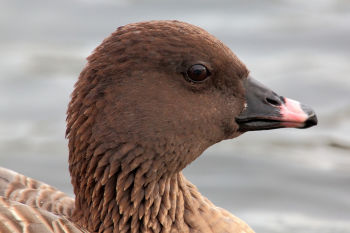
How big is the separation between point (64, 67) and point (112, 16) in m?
1.24

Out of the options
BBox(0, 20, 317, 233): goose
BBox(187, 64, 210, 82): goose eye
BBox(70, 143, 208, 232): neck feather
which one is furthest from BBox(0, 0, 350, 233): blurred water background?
BBox(187, 64, 210, 82): goose eye

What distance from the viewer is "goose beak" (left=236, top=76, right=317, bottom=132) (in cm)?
615

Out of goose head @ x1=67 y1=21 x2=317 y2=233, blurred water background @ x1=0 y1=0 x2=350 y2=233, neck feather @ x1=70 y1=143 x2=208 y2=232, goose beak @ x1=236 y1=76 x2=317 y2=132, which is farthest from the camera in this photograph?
blurred water background @ x1=0 y1=0 x2=350 y2=233

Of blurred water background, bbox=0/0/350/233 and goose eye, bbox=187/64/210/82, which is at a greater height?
blurred water background, bbox=0/0/350/233

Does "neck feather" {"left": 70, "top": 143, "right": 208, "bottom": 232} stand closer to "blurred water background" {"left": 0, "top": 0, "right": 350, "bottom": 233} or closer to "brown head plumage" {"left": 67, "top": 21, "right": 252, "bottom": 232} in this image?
"brown head plumage" {"left": 67, "top": 21, "right": 252, "bottom": 232}

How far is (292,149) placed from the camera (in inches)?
393

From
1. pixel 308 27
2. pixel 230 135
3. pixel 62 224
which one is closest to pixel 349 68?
pixel 308 27

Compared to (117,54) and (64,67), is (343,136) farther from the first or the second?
(117,54)

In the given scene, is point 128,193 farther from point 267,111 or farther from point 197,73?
point 267,111

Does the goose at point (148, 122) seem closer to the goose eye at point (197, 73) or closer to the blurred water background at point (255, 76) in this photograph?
the goose eye at point (197, 73)

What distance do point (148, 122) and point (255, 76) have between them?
4.93 metres

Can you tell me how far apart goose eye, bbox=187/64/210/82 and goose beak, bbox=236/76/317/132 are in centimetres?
36

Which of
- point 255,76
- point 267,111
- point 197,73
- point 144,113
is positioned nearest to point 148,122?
point 144,113

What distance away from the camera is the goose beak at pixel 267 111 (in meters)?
6.15
